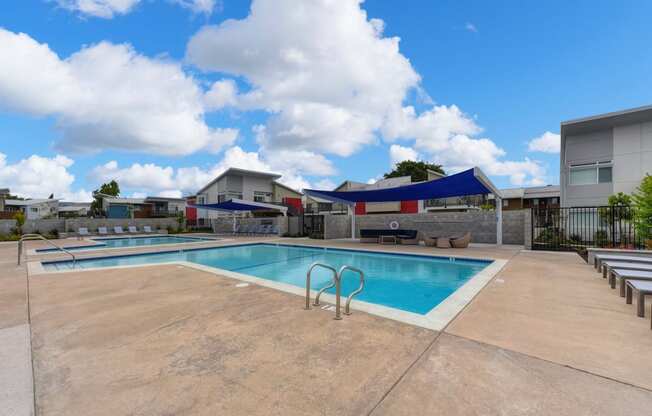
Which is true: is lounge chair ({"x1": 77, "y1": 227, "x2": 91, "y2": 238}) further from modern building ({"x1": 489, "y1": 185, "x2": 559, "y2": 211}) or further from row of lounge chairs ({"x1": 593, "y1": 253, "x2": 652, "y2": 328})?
modern building ({"x1": 489, "y1": 185, "x2": 559, "y2": 211})

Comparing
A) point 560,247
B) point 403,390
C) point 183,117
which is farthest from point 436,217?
point 183,117

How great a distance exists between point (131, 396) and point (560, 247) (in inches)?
465

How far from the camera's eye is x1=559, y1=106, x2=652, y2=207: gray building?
37.6 feet

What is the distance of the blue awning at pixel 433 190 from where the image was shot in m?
9.50

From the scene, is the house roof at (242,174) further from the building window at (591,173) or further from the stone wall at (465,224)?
the building window at (591,173)

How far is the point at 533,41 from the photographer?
422 inches

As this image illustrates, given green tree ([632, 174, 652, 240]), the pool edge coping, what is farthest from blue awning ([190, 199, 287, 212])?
green tree ([632, 174, 652, 240])

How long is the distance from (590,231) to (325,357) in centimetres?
1483

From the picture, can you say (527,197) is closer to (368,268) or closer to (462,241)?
(462,241)

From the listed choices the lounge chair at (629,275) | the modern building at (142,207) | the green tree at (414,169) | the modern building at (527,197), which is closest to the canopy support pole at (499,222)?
the lounge chair at (629,275)

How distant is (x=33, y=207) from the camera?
3256cm

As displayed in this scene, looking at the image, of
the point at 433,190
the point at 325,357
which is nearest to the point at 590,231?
the point at 433,190

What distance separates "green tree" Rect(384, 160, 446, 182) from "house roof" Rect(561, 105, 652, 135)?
2561cm

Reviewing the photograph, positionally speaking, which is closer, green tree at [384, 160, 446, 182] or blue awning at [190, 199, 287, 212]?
blue awning at [190, 199, 287, 212]
